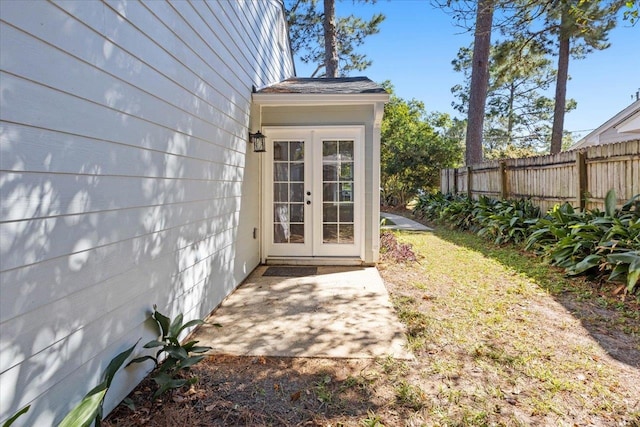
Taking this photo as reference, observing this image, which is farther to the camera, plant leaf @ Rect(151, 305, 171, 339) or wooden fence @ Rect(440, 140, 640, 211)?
wooden fence @ Rect(440, 140, 640, 211)

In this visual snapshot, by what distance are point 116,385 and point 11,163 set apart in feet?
4.33

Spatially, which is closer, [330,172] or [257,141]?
[257,141]

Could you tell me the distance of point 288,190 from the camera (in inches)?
214

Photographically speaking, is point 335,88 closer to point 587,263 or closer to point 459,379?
point 587,263

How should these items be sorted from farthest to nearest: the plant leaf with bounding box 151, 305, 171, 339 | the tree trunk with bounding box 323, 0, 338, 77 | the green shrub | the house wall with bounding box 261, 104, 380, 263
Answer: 1. the tree trunk with bounding box 323, 0, 338, 77
2. the house wall with bounding box 261, 104, 380, 263
3. the green shrub
4. the plant leaf with bounding box 151, 305, 171, 339

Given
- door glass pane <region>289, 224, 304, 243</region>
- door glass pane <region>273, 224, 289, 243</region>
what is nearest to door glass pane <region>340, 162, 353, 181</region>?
door glass pane <region>289, 224, 304, 243</region>

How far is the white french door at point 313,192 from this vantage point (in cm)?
531

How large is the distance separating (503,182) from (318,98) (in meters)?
5.20

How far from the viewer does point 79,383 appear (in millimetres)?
1652

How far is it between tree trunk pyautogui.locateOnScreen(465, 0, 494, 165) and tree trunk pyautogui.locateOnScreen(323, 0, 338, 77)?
4.15 m

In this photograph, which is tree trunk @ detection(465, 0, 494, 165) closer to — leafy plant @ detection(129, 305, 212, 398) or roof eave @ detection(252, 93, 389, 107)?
roof eave @ detection(252, 93, 389, 107)

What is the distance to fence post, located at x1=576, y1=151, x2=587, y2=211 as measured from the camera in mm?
5328

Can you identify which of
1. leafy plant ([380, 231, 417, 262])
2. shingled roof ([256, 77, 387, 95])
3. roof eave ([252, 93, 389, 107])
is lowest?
leafy plant ([380, 231, 417, 262])

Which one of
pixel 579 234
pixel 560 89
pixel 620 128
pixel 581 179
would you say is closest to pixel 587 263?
pixel 579 234
